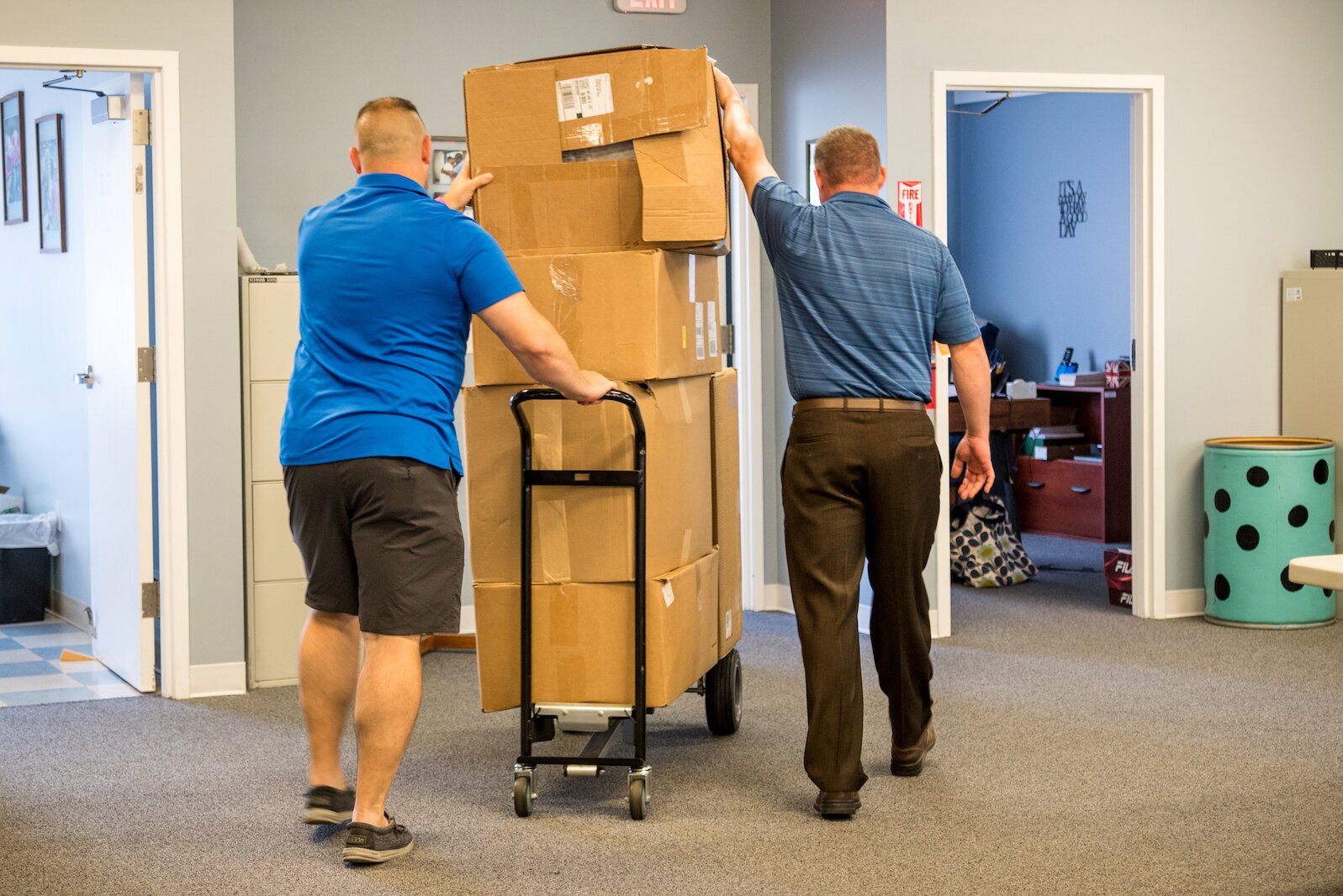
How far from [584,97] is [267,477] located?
205 centimetres

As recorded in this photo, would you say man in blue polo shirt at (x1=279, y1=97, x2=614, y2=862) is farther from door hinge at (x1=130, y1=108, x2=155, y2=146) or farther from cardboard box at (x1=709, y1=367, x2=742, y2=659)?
door hinge at (x1=130, y1=108, x2=155, y2=146)

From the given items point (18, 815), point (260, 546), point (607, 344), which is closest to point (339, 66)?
point (260, 546)

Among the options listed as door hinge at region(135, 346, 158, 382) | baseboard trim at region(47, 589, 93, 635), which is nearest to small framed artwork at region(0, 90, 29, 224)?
baseboard trim at region(47, 589, 93, 635)

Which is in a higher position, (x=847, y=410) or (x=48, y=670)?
(x=847, y=410)

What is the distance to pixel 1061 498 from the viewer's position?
7.87 metres

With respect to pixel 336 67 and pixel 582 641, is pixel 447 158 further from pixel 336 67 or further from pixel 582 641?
pixel 582 641

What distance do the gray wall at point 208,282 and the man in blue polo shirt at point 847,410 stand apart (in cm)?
199

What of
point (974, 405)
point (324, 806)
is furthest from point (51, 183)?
point (974, 405)

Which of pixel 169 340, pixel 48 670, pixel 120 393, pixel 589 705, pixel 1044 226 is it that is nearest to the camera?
pixel 589 705

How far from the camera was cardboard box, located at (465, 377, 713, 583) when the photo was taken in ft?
10.7

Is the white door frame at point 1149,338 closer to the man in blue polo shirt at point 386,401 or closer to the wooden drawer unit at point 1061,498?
the wooden drawer unit at point 1061,498

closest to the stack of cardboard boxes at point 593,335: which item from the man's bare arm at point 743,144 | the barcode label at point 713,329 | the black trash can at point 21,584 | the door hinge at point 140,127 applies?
the man's bare arm at point 743,144

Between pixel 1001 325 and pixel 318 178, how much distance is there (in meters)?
5.28

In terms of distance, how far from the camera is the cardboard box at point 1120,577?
581cm
